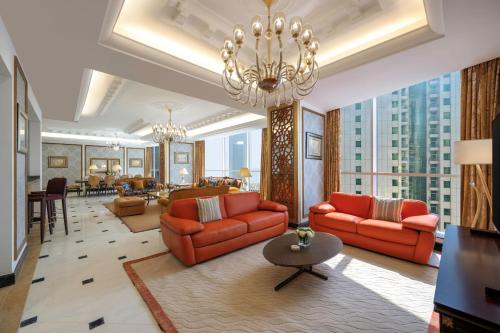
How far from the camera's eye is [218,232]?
116 inches

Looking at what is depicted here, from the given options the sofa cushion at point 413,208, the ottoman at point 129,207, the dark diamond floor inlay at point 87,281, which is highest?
the sofa cushion at point 413,208

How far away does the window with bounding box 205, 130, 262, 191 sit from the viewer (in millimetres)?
9312

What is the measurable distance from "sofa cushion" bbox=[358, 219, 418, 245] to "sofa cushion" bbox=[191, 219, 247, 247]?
1868 mm

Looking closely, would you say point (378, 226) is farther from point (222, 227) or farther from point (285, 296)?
point (222, 227)

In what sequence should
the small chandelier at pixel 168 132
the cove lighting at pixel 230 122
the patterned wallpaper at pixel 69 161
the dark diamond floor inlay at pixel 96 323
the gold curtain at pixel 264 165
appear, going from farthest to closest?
1. the patterned wallpaper at pixel 69 161
2. the gold curtain at pixel 264 165
3. the cove lighting at pixel 230 122
4. the small chandelier at pixel 168 132
5. the dark diamond floor inlay at pixel 96 323

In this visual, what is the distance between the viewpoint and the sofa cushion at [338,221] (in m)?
3.33

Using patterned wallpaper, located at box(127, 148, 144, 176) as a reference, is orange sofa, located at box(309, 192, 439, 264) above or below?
below

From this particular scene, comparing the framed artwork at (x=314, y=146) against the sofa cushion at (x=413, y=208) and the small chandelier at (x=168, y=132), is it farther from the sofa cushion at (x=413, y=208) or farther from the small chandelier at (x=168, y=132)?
the small chandelier at (x=168, y=132)

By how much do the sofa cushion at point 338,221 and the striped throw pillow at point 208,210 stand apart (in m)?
1.82

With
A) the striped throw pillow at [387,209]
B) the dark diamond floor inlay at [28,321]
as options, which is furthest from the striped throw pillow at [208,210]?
the striped throw pillow at [387,209]

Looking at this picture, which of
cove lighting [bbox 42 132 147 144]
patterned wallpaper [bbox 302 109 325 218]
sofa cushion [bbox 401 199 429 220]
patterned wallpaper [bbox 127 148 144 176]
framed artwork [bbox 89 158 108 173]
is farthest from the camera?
patterned wallpaper [bbox 127 148 144 176]

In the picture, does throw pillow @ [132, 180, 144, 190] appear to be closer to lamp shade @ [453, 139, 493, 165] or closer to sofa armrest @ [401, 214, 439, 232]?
sofa armrest @ [401, 214, 439, 232]

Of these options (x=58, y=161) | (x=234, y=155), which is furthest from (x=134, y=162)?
(x=234, y=155)

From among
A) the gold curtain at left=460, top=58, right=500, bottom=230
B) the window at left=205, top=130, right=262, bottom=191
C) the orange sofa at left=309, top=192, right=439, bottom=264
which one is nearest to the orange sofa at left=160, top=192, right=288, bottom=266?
the orange sofa at left=309, top=192, right=439, bottom=264
